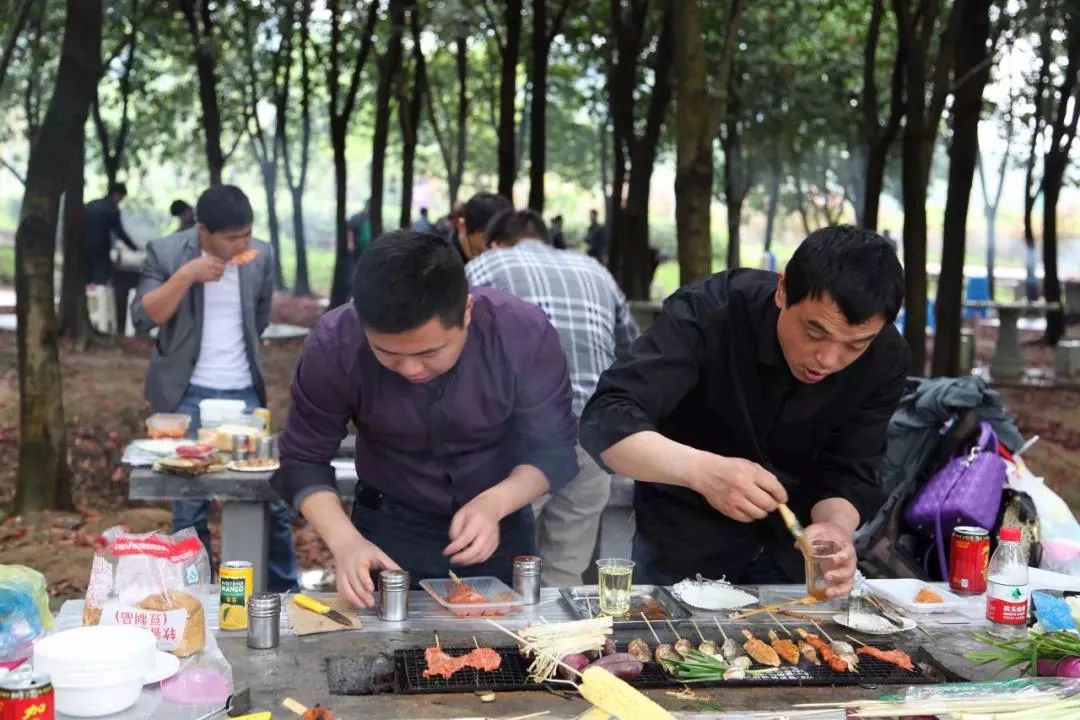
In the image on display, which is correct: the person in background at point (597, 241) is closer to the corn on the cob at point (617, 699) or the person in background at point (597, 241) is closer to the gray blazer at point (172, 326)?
the gray blazer at point (172, 326)

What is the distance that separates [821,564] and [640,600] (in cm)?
48

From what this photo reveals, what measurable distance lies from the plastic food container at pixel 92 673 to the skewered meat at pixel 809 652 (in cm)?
144

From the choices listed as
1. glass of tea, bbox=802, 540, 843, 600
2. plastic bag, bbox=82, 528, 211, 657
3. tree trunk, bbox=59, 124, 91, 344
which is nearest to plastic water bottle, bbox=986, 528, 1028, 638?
glass of tea, bbox=802, 540, 843, 600

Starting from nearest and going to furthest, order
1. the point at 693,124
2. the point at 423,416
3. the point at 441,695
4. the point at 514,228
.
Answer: the point at 441,695
the point at 423,416
the point at 514,228
the point at 693,124

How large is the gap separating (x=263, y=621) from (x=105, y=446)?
7757 millimetres

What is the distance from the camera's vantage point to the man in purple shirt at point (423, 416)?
2.69 metres

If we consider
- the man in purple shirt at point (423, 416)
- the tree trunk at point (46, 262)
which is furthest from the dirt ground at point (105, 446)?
the man in purple shirt at point (423, 416)

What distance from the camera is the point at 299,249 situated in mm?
25359

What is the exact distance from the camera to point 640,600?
9.69ft

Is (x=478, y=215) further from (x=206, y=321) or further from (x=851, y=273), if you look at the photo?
(x=851, y=273)

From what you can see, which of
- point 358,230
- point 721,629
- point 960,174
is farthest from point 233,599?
point 358,230

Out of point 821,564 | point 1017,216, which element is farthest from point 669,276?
point 821,564

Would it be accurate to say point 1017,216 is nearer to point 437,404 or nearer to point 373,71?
point 373,71

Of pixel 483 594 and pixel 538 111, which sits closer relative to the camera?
pixel 483 594
